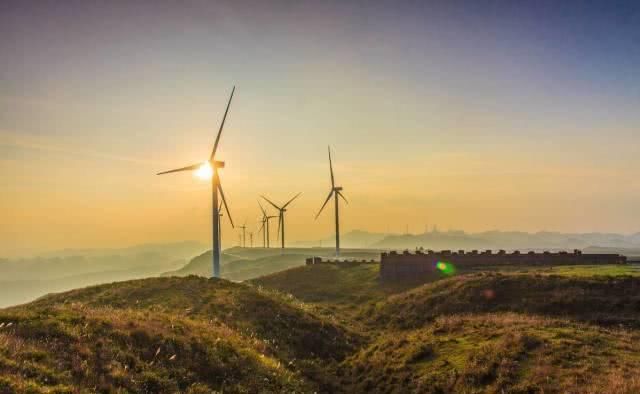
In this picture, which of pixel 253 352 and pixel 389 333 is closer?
pixel 253 352

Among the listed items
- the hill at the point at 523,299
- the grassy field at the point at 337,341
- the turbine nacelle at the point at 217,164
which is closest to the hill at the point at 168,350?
the grassy field at the point at 337,341

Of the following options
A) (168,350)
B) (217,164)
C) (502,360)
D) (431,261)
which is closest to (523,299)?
(502,360)

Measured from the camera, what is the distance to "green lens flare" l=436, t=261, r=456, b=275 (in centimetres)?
6037

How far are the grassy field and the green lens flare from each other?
1368 cm

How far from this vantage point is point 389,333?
126 ft

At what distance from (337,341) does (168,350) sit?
15.9m

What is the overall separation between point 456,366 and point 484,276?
23471mm

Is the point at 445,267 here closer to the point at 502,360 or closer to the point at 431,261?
the point at 431,261

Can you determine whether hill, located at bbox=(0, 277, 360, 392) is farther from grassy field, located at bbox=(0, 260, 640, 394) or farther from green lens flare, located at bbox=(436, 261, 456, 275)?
green lens flare, located at bbox=(436, 261, 456, 275)

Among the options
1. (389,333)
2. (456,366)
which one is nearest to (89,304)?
(389,333)

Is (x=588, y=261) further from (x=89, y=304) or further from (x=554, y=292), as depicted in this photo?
(x=89, y=304)

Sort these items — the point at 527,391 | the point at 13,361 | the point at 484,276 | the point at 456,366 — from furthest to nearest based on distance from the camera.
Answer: the point at 484,276, the point at 456,366, the point at 527,391, the point at 13,361

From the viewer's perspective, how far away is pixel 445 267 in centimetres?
6200

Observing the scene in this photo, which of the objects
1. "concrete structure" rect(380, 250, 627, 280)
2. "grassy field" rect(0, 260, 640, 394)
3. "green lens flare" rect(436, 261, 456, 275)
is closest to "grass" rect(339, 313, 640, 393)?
"grassy field" rect(0, 260, 640, 394)
